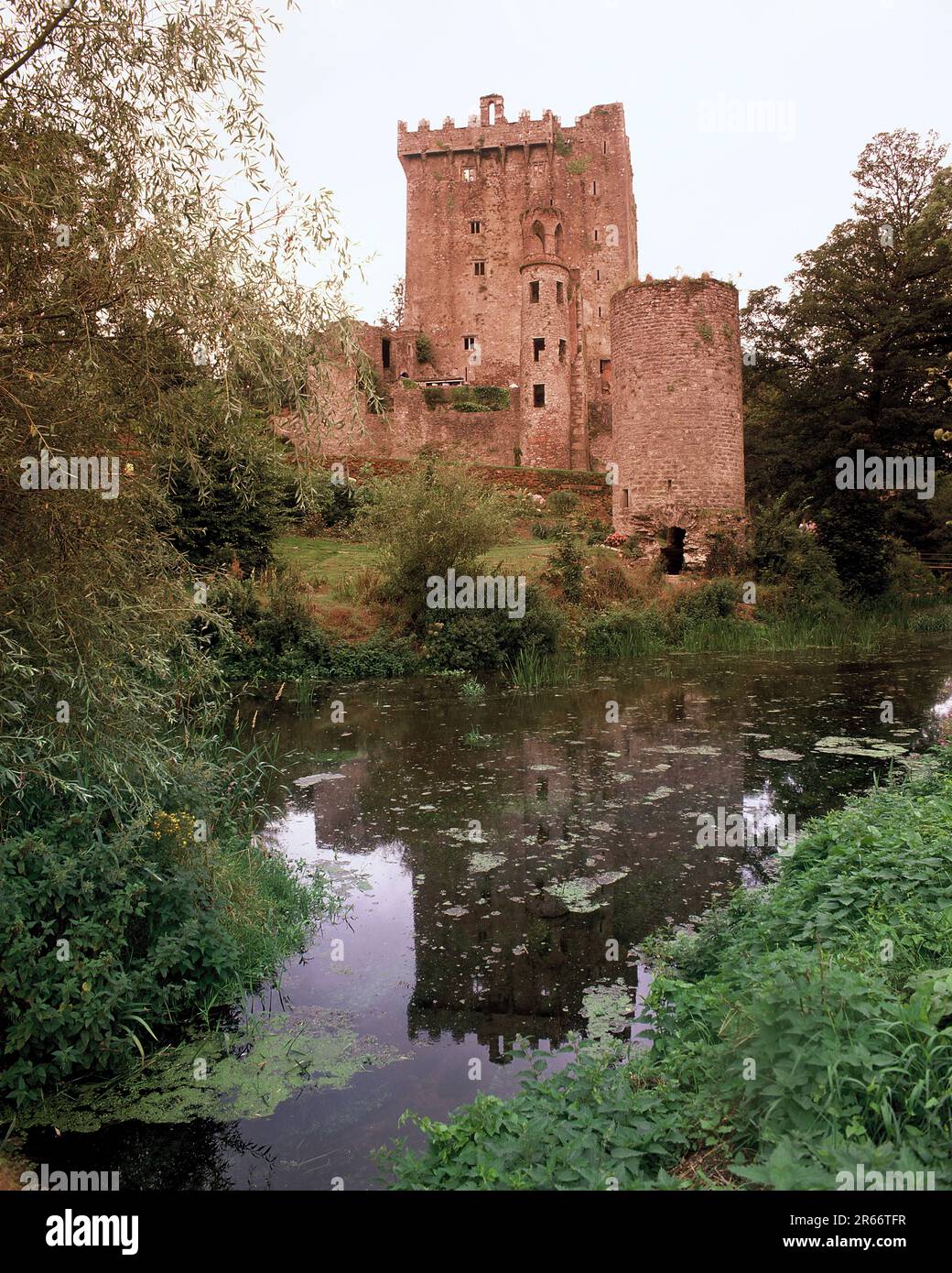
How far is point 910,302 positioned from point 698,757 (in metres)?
18.6

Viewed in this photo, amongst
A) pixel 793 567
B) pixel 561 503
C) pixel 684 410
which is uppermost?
pixel 684 410

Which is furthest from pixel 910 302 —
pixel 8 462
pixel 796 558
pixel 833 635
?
pixel 8 462

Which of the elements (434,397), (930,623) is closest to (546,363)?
(434,397)

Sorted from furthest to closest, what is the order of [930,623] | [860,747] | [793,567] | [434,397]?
[434,397] → [793,567] → [930,623] → [860,747]

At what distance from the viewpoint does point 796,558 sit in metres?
19.5

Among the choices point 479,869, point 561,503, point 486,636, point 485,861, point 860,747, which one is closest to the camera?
point 479,869

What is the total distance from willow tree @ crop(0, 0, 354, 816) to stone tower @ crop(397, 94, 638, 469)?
37.9 metres

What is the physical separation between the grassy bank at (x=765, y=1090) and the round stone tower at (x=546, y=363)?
108 feet

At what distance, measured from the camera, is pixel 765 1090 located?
257cm

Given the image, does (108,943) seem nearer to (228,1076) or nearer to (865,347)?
(228,1076)

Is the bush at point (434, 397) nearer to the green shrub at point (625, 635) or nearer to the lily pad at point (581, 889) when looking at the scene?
the green shrub at point (625, 635)

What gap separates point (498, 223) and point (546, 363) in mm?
11768

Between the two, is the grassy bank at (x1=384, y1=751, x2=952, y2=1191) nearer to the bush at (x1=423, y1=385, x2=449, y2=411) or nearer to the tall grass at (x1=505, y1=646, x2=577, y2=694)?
the tall grass at (x1=505, y1=646, x2=577, y2=694)

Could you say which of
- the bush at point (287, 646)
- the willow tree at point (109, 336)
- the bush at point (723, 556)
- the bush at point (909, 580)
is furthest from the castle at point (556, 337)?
the willow tree at point (109, 336)
